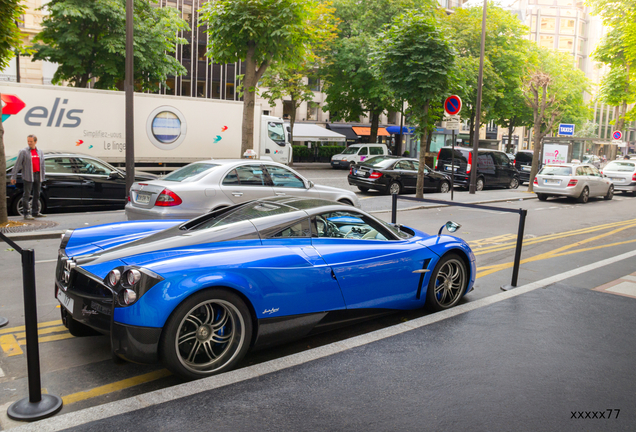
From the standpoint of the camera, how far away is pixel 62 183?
11.6 metres

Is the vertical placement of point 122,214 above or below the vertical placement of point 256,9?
below

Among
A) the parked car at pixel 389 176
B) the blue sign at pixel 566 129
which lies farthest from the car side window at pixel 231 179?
the blue sign at pixel 566 129

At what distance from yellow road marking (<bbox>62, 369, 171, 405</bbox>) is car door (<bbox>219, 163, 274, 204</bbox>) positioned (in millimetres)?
5527

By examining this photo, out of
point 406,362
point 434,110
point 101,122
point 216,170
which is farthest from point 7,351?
point 434,110

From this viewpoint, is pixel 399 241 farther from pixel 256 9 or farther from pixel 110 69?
pixel 110 69

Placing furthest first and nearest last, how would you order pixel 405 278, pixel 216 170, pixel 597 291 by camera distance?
pixel 216 170 → pixel 597 291 → pixel 405 278

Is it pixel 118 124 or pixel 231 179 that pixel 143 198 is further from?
pixel 118 124

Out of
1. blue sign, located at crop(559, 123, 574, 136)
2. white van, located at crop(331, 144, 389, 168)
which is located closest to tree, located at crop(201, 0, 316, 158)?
white van, located at crop(331, 144, 389, 168)

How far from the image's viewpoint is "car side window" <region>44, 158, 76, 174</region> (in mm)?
11555

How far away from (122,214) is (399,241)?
8.40 m

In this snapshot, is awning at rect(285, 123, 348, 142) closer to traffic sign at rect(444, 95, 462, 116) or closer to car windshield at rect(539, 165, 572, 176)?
car windshield at rect(539, 165, 572, 176)

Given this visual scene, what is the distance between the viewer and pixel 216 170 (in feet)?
30.5

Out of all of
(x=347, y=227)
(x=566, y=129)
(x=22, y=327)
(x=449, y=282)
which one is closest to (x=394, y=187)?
(x=449, y=282)

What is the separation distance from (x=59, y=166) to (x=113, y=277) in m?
9.40
